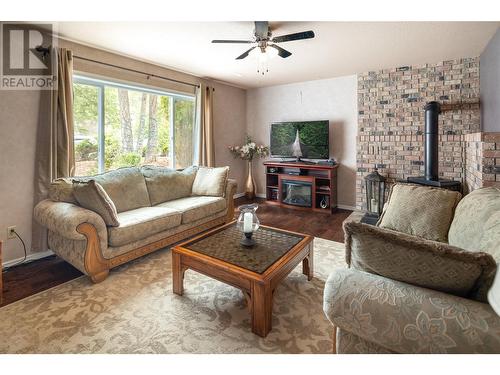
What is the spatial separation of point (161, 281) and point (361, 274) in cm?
179

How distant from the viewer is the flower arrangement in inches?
221

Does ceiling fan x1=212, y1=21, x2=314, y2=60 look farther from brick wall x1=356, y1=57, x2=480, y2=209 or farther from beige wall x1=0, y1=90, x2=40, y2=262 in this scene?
brick wall x1=356, y1=57, x2=480, y2=209

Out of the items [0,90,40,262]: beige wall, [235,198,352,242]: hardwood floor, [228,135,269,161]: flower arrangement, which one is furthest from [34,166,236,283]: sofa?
[228,135,269,161]: flower arrangement

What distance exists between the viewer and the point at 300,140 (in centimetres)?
514

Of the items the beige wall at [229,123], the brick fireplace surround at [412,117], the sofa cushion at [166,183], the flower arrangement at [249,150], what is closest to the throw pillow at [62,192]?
the sofa cushion at [166,183]

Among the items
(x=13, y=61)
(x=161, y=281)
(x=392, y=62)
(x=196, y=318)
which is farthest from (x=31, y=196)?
(x=392, y=62)

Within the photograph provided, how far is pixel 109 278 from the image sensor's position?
2398 mm

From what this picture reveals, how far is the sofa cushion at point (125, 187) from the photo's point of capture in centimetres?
297

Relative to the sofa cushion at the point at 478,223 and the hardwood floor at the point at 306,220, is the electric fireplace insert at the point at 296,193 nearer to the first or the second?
the hardwood floor at the point at 306,220

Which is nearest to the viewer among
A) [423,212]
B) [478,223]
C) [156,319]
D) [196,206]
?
[478,223]

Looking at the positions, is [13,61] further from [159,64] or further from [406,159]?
[406,159]

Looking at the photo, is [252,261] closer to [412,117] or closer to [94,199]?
[94,199]

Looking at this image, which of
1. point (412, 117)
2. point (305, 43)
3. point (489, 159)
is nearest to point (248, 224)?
point (489, 159)

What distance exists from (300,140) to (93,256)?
12.9ft
